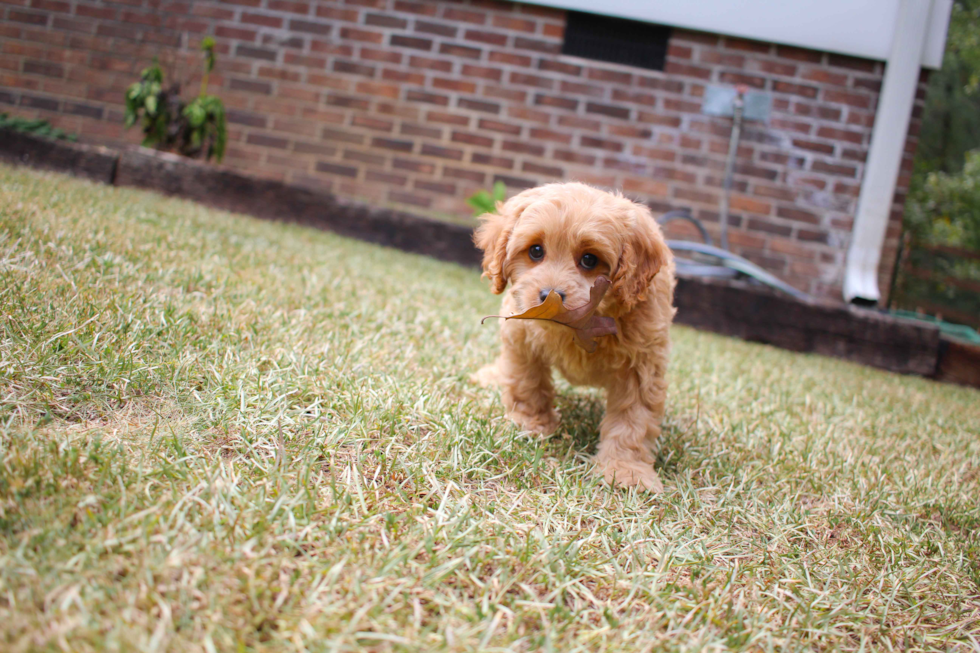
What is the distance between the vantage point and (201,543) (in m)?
1.07

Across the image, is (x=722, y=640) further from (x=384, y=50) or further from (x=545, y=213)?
(x=384, y=50)

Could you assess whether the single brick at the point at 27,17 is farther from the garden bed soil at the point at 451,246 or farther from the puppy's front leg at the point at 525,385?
the puppy's front leg at the point at 525,385

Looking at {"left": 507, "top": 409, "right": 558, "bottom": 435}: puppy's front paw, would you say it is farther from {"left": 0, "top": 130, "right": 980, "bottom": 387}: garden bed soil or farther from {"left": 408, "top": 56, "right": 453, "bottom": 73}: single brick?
{"left": 408, "top": 56, "right": 453, "bottom": 73}: single brick

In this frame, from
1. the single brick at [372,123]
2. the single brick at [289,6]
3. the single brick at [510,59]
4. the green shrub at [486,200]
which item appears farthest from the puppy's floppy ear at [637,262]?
the single brick at [289,6]

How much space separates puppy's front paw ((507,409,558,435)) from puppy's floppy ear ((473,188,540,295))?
1.57 ft

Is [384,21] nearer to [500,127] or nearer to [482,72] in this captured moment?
[482,72]

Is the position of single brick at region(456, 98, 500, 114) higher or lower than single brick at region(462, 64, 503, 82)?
lower

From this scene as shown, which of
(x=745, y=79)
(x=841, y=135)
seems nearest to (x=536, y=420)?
(x=745, y=79)

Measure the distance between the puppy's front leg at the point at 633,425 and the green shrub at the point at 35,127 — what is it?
7257mm

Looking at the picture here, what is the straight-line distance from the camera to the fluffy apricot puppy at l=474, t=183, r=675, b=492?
2.00m

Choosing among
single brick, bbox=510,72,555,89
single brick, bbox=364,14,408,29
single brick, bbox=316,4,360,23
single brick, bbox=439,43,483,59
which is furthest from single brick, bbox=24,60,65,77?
single brick, bbox=510,72,555,89

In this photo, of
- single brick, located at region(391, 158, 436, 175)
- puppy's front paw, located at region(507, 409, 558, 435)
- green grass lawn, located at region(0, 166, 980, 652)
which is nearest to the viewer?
green grass lawn, located at region(0, 166, 980, 652)

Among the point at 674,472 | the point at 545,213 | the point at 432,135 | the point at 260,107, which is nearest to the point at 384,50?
the point at 432,135

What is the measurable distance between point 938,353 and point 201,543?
6.14 meters
